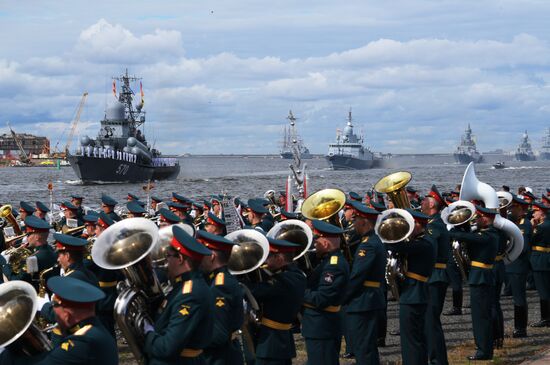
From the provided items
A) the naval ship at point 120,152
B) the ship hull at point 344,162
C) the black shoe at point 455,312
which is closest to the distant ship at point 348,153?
the ship hull at point 344,162

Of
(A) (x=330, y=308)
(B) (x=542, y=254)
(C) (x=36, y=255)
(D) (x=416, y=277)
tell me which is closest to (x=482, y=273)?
(D) (x=416, y=277)

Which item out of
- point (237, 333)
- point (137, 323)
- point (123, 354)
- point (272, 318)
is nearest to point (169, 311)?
point (137, 323)

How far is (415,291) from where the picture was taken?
966 cm

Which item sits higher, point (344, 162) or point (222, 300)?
point (222, 300)

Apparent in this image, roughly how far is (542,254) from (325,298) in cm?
619

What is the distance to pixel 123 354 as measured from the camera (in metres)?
11.6

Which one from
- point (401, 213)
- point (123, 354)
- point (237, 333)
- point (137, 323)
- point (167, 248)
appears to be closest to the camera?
point (137, 323)

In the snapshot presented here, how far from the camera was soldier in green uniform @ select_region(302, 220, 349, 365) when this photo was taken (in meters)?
8.01

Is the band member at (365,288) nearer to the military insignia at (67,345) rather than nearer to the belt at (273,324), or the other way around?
the belt at (273,324)

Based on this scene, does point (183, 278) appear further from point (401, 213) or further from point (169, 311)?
point (401, 213)

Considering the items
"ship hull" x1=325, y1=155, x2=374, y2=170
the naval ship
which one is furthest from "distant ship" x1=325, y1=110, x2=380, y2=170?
the naval ship

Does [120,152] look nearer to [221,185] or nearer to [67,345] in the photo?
[221,185]

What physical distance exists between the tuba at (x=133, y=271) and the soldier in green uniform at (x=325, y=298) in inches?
92.1

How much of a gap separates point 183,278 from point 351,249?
13.4ft
